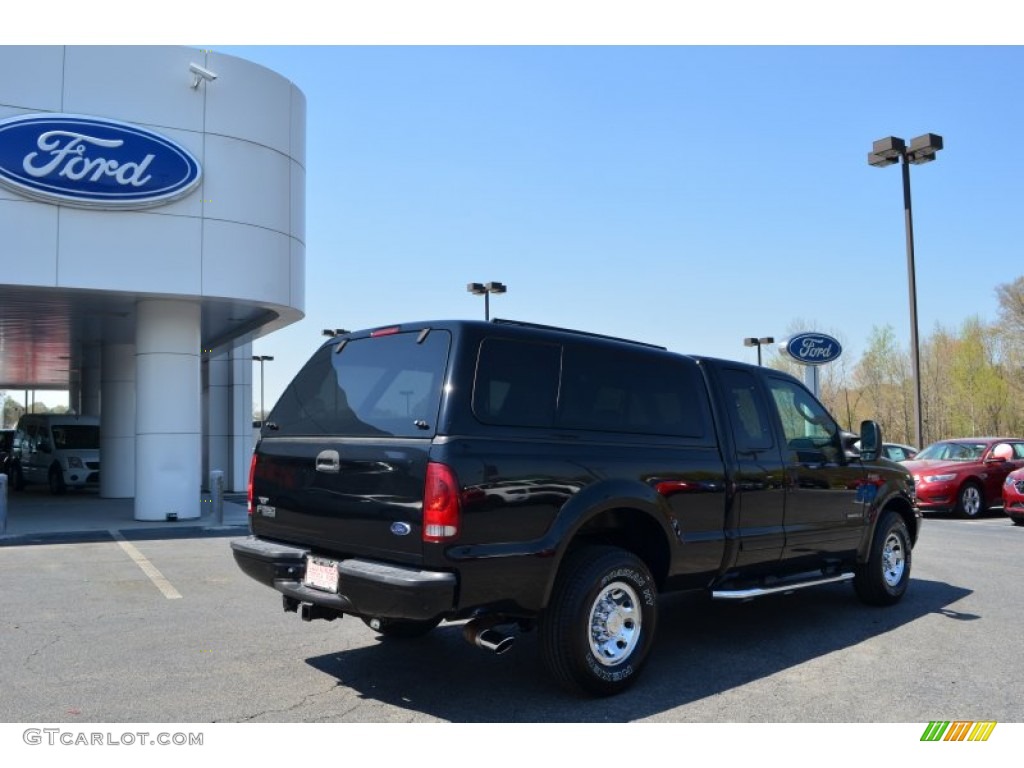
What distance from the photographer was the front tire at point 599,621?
468 cm

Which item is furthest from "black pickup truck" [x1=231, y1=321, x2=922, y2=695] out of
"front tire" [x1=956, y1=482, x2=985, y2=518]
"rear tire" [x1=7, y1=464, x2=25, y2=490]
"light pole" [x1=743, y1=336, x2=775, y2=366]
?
"light pole" [x1=743, y1=336, x2=775, y2=366]

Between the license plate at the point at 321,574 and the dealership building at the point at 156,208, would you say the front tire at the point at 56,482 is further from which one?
→ the license plate at the point at 321,574

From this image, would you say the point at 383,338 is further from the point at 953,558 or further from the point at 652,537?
the point at 953,558

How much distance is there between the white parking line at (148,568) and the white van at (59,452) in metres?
9.89

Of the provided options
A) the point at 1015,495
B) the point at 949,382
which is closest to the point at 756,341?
the point at 949,382

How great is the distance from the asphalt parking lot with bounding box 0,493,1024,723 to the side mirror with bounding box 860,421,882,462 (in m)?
1.32

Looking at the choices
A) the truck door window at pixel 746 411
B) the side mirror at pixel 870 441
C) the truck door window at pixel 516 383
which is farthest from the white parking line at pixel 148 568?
the side mirror at pixel 870 441

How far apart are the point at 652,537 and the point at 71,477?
65.0 feet

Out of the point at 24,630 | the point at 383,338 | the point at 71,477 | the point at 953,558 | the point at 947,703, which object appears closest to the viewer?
the point at 947,703

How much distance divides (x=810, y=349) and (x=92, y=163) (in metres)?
15.4

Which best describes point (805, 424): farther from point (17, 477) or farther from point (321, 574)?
point (17, 477)

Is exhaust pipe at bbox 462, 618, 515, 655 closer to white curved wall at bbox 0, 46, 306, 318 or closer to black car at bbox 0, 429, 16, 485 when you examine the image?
white curved wall at bbox 0, 46, 306, 318

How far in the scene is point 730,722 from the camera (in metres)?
4.48

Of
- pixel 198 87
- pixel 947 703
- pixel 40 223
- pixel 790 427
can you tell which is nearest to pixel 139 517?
pixel 40 223
